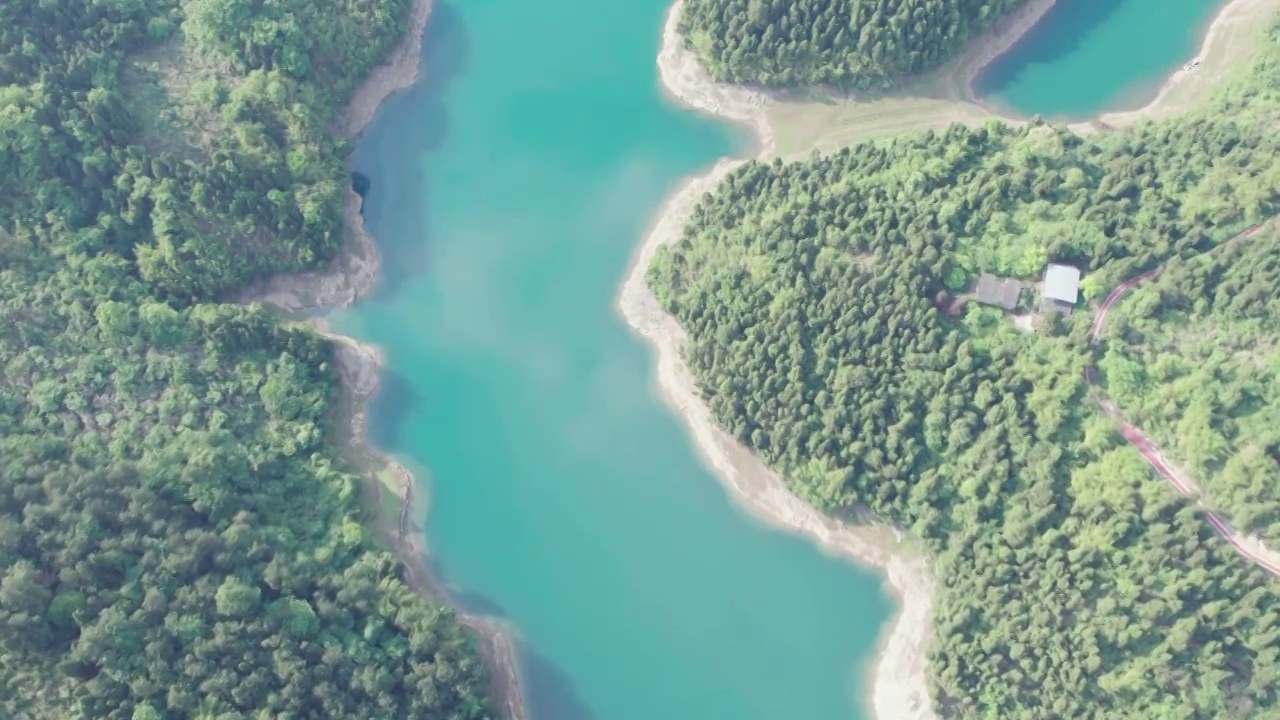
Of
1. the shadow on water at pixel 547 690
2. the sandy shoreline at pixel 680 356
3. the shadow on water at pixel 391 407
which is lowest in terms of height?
the shadow on water at pixel 547 690

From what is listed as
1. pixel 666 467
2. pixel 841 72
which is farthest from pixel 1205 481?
pixel 841 72

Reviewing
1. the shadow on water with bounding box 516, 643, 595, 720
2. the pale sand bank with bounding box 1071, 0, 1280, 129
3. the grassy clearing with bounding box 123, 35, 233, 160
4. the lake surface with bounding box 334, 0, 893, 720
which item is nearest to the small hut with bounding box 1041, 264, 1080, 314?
the pale sand bank with bounding box 1071, 0, 1280, 129

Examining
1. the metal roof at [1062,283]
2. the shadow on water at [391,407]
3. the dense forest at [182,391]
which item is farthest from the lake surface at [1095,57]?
the dense forest at [182,391]

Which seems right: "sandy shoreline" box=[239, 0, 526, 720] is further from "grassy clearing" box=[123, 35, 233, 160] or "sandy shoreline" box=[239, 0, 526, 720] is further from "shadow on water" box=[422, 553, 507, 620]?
"grassy clearing" box=[123, 35, 233, 160]

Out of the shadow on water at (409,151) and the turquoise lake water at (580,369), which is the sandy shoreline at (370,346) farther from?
the turquoise lake water at (580,369)

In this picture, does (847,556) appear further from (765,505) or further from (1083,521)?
(1083,521)

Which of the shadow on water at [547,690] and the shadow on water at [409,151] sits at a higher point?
the shadow on water at [409,151]
